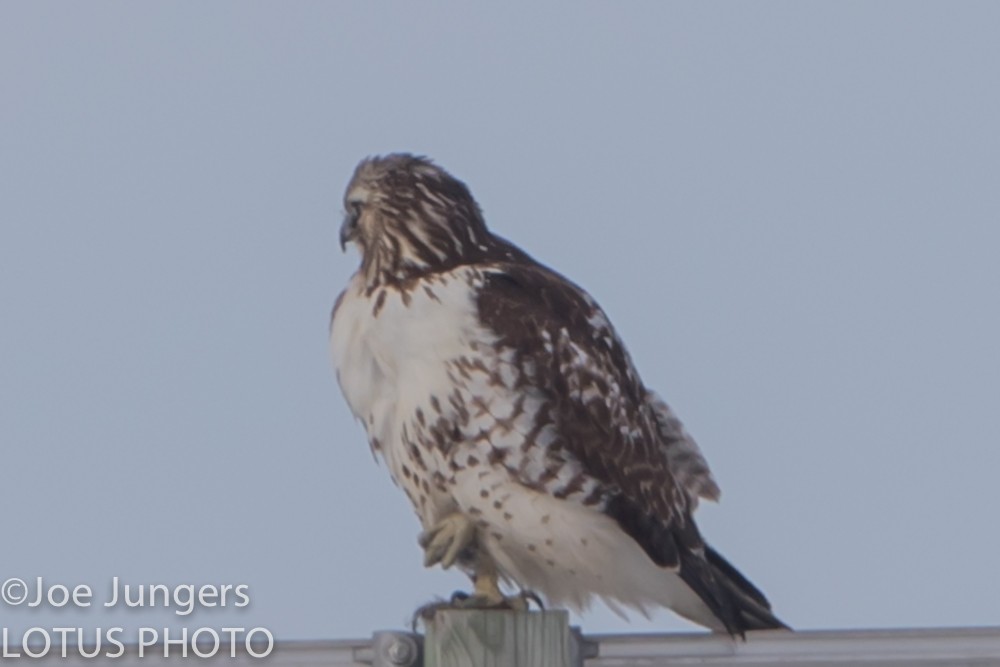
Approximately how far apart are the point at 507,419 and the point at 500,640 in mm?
1589

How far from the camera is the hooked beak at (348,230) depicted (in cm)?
621

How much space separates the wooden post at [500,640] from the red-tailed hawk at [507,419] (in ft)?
4.14

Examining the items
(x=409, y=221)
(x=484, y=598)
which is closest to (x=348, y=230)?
(x=409, y=221)

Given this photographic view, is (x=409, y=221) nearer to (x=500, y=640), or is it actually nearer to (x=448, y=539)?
(x=448, y=539)

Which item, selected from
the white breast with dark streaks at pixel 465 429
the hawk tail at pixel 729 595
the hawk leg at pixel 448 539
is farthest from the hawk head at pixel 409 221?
the hawk tail at pixel 729 595

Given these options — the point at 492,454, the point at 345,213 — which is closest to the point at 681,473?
the point at 492,454

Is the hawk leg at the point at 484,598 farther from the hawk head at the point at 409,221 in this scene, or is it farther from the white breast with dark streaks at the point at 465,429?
the hawk head at the point at 409,221

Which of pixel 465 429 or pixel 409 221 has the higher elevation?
pixel 409 221

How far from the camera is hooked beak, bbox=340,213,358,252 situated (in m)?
6.21

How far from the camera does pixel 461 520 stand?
5.75 metres

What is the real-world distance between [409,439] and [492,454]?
0.23 m

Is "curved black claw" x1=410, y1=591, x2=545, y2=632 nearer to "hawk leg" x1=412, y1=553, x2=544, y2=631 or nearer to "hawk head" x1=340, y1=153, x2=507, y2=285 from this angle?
"hawk leg" x1=412, y1=553, x2=544, y2=631

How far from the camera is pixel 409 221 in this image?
238 inches

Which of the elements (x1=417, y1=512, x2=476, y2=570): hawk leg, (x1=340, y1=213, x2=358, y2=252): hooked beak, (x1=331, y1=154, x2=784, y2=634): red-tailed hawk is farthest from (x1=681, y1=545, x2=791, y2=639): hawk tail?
(x1=340, y1=213, x2=358, y2=252): hooked beak
